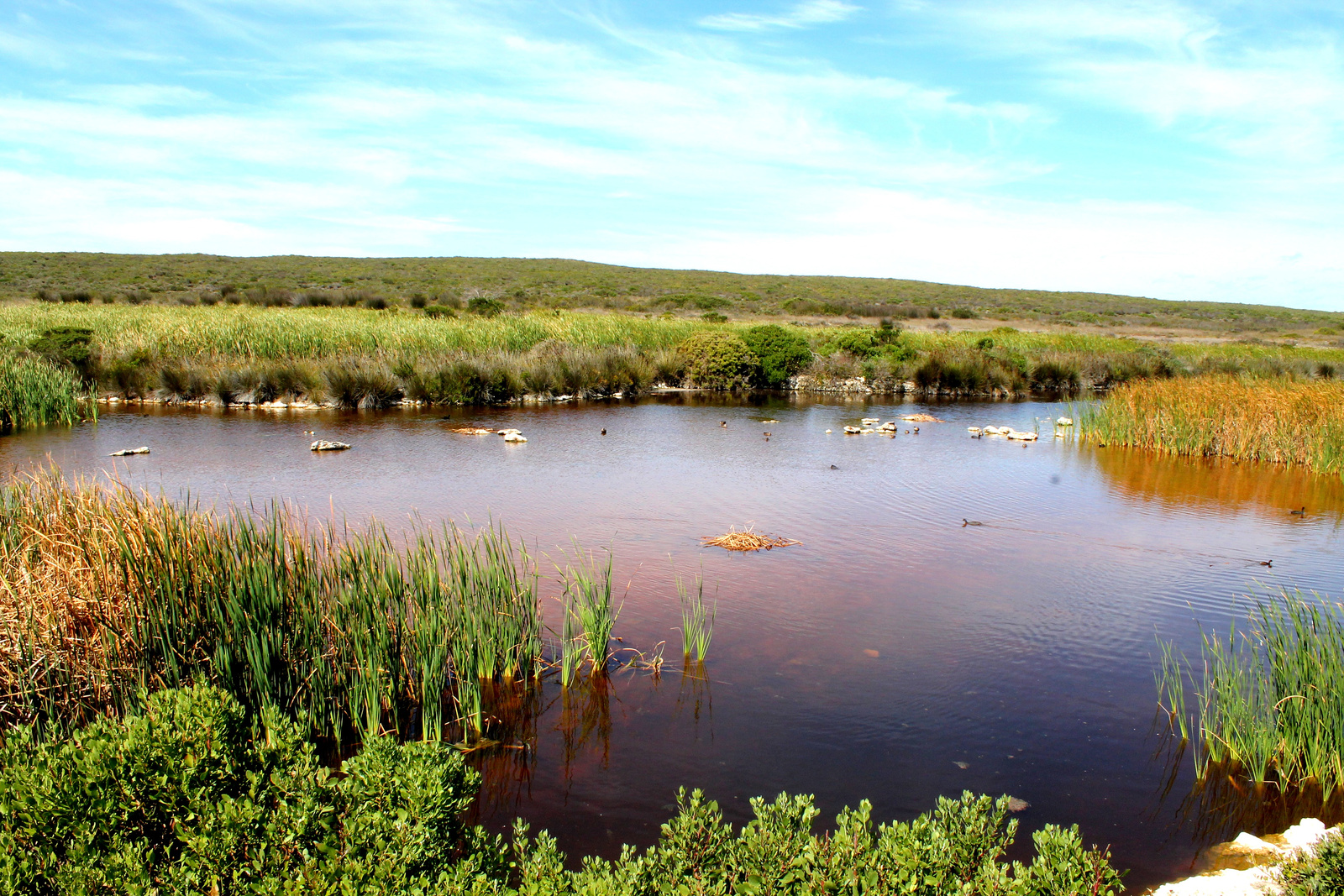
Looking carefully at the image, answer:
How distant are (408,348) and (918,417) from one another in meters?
13.9

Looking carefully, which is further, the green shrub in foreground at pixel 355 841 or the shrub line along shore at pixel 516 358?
the shrub line along shore at pixel 516 358

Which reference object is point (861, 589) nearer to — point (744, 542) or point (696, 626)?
point (744, 542)

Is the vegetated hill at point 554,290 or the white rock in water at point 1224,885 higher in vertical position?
the vegetated hill at point 554,290

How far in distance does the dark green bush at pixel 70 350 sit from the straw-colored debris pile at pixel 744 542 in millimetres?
18166

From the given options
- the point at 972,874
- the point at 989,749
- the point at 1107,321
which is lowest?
the point at 989,749

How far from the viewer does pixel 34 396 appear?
16938 millimetres

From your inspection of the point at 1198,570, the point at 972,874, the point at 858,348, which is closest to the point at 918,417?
the point at 858,348

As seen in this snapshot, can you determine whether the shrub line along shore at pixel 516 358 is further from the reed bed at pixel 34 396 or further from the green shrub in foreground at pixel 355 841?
the green shrub in foreground at pixel 355 841

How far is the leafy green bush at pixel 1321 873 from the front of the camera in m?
2.92

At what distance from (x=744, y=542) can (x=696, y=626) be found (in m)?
2.69

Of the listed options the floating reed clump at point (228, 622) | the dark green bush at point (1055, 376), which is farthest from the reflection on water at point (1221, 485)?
the dark green bush at point (1055, 376)

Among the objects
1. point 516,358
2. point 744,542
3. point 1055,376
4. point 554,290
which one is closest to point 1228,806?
point 744,542

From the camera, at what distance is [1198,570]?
8969 millimetres

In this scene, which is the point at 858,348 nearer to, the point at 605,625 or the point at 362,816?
the point at 605,625
